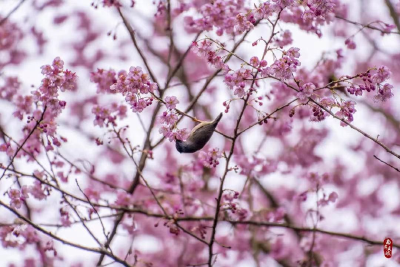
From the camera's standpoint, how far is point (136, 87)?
3.25m

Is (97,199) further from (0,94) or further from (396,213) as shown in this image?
(396,213)

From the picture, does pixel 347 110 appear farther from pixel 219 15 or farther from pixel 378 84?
pixel 219 15

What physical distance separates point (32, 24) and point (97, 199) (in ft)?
16.0

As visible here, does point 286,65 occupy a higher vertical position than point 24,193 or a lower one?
higher

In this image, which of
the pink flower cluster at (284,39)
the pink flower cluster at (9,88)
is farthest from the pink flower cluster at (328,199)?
the pink flower cluster at (9,88)

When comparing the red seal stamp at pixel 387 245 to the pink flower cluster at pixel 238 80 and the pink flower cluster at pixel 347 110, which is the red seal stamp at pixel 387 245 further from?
the pink flower cluster at pixel 238 80

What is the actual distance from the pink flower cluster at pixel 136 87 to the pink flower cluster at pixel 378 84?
1.23 meters

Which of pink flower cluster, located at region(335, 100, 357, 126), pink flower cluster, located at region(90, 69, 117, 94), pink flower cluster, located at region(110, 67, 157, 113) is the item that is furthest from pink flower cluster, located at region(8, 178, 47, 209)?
pink flower cluster, located at region(335, 100, 357, 126)

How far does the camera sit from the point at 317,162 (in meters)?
6.48

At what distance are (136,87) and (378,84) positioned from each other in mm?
1477

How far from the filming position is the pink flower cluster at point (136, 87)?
3234 millimetres

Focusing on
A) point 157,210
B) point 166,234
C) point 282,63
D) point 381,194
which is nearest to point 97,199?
point 157,210

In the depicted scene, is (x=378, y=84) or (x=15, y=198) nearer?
(x=378, y=84)

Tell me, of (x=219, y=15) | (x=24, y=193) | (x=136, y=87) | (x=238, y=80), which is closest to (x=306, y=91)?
(x=238, y=80)
